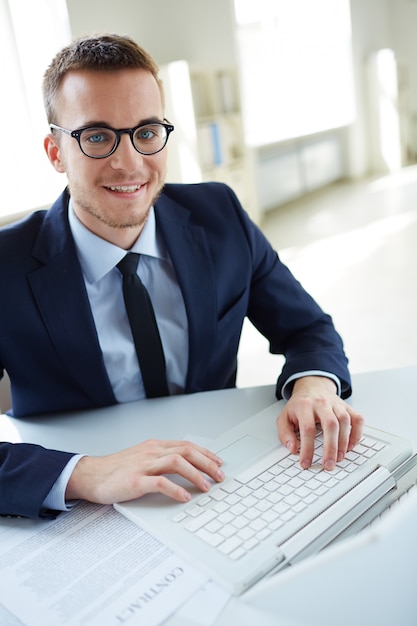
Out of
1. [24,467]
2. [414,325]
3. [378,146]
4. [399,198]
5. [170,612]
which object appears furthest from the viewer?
[378,146]

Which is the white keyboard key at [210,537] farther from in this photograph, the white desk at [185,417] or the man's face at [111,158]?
the man's face at [111,158]

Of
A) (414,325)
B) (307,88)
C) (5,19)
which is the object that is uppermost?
(5,19)

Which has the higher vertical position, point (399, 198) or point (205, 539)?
point (205, 539)

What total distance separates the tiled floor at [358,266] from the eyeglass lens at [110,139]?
202 centimetres

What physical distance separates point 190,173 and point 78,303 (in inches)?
165

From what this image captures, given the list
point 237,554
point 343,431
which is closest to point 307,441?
point 343,431

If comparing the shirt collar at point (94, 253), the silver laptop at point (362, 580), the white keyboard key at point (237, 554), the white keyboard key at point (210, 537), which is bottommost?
the white keyboard key at point (210, 537)

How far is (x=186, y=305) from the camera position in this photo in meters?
1.28

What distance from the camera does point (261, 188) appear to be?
721 cm

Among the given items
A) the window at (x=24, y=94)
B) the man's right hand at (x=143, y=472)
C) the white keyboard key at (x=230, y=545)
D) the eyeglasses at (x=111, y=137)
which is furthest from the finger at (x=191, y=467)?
the window at (x=24, y=94)

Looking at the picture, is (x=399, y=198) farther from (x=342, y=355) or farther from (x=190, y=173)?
(x=342, y=355)

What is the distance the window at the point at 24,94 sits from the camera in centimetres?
395

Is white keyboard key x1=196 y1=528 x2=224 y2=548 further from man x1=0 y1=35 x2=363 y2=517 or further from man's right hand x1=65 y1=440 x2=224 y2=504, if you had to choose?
man x1=0 y1=35 x2=363 y2=517

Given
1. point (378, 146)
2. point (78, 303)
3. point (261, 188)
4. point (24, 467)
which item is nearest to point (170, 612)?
point (24, 467)
